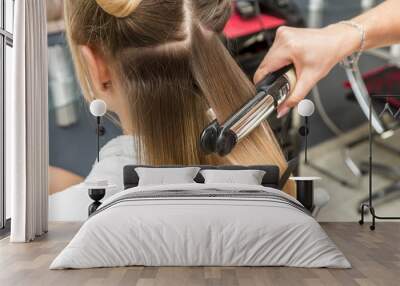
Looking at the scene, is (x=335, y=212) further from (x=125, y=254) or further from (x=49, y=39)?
(x=49, y=39)

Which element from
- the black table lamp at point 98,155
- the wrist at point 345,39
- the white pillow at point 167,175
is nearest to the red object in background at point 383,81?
the wrist at point 345,39

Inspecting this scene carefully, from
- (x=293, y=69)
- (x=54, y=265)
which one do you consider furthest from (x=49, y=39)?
(x=54, y=265)

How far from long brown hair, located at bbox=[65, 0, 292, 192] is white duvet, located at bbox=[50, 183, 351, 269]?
215cm

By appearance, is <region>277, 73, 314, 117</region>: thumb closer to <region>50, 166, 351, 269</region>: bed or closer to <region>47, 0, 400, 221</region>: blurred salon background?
<region>47, 0, 400, 221</region>: blurred salon background

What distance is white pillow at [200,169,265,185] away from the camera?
566 cm

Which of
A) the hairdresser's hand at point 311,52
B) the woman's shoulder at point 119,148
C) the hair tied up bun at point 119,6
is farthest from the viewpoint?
the woman's shoulder at point 119,148

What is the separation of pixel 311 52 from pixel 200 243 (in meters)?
3.00

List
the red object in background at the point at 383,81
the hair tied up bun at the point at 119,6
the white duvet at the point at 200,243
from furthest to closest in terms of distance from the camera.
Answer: the red object in background at the point at 383,81 < the hair tied up bun at the point at 119,6 < the white duvet at the point at 200,243

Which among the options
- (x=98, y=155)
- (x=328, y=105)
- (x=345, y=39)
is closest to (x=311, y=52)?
(x=345, y=39)

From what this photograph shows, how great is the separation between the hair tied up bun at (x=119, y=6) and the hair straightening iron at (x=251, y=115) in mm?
1429

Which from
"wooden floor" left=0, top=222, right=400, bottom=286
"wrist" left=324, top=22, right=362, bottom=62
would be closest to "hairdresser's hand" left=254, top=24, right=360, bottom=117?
"wrist" left=324, top=22, right=362, bottom=62

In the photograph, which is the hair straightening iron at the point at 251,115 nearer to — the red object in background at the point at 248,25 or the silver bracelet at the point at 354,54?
the red object in background at the point at 248,25

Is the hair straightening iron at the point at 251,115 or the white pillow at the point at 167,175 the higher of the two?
the hair straightening iron at the point at 251,115

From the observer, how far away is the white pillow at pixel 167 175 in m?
5.71
